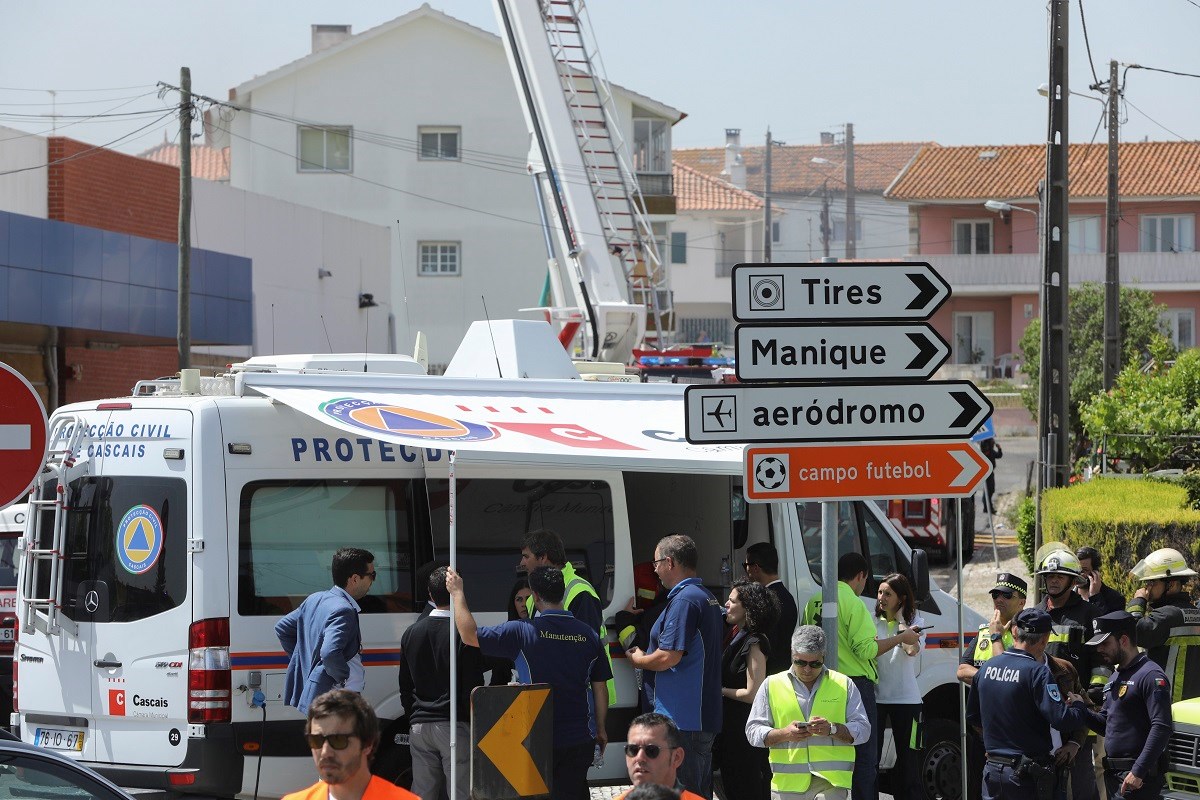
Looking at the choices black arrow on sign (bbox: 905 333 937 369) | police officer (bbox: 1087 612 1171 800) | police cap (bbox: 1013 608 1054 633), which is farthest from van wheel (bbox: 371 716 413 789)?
police officer (bbox: 1087 612 1171 800)

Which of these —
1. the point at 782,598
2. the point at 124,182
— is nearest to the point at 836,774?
the point at 782,598

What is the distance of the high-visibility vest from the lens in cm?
693

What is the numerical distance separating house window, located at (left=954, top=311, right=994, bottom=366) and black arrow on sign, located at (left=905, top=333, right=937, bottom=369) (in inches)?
2005

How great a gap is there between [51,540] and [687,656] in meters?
3.51

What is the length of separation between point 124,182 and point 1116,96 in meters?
19.4

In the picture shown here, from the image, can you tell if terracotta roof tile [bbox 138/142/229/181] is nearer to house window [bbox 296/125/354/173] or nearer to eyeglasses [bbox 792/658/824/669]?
house window [bbox 296/125/354/173]

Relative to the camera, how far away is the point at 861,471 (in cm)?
664

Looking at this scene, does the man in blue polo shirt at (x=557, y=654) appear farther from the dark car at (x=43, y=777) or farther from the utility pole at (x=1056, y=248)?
the utility pole at (x=1056, y=248)

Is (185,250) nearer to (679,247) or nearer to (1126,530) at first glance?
(1126,530)

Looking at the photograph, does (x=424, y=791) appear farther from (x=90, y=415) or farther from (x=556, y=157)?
(x=556, y=157)

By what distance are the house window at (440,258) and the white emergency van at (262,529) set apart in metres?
37.3

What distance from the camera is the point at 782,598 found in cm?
862

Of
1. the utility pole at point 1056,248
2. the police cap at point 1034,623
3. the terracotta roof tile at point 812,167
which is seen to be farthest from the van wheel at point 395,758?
the terracotta roof tile at point 812,167

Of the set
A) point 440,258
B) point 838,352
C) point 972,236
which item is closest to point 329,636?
point 838,352
